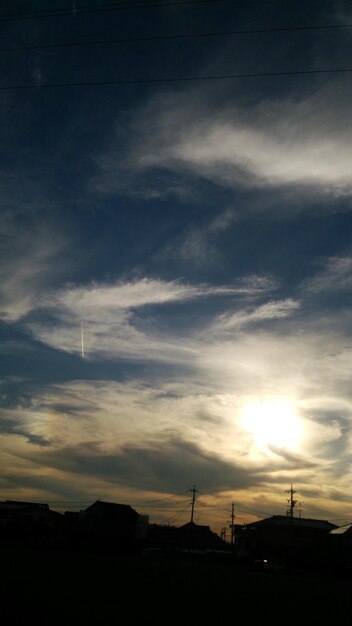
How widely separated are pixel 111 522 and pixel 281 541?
25.9 meters

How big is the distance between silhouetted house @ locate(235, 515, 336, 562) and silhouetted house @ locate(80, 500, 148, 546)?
16.7 metres

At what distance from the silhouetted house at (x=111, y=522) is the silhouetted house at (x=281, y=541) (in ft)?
54.8

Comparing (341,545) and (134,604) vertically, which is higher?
(134,604)

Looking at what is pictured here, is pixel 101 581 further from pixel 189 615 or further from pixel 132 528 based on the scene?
pixel 132 528

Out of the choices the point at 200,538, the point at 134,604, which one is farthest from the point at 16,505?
the point at 134,604

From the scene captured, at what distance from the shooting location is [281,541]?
220ft

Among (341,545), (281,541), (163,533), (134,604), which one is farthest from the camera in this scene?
(163,533)

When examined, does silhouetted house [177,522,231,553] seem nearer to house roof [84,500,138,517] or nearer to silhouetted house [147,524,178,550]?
silhouetted house [147,524,178,550]

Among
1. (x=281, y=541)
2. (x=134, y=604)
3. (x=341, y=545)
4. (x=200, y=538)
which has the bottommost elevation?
(x=200, y=538)

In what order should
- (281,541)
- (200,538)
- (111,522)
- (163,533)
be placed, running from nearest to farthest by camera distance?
(281,541) → (111,522) → (163,533) → (200,538)

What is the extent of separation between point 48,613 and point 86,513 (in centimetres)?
6835

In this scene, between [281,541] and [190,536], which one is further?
[190,536]

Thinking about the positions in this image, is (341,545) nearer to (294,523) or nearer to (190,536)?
(294,523)

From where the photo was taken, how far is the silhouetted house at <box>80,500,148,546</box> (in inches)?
2704
